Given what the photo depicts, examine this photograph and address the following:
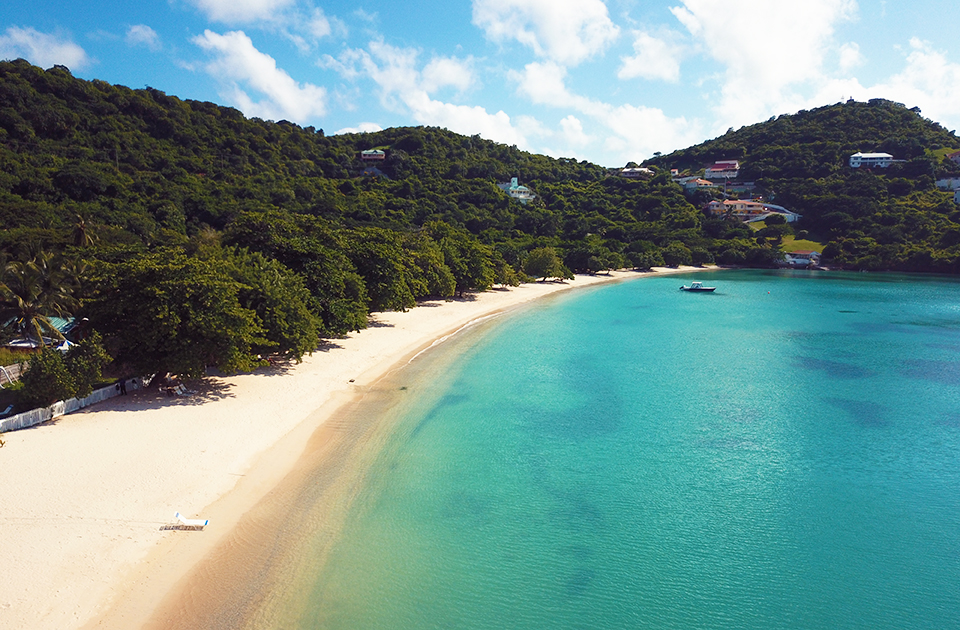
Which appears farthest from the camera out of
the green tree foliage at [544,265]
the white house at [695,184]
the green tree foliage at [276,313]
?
the white house at [695,184]

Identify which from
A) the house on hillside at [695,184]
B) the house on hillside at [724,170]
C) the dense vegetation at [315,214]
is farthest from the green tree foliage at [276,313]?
the house on hillside at [724,170]

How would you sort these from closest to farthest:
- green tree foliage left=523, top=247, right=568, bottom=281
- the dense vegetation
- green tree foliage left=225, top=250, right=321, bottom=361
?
the dense vegetation
green tree foliage left=225, top=250, right=321, bottom=361
green tree foliage left=523, top=247, right=568, bottom=281

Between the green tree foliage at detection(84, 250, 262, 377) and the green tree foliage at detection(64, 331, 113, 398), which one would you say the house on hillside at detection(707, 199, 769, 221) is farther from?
the green tree foliage at detection(64, 331, 113, 398)

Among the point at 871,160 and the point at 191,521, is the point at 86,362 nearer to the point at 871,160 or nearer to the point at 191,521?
the point at 191,521

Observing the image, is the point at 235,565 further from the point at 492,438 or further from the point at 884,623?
the point at 884,623

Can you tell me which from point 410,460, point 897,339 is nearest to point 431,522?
point 410,460

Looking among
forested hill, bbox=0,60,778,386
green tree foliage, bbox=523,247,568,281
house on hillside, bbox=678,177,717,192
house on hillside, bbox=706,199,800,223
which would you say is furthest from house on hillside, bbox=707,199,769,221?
green tree foliage, bbox=523,247,568,281

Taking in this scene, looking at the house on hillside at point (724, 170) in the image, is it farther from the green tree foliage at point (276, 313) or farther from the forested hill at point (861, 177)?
the green tree foliage at point (276, 313)

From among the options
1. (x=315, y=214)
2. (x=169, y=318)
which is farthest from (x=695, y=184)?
(x=169, y=318)
